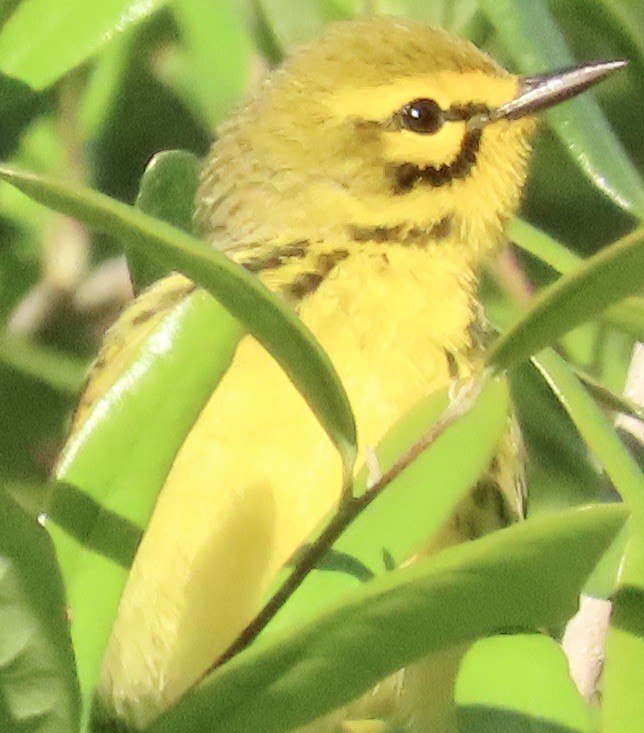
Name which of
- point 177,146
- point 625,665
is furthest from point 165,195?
point 625,665

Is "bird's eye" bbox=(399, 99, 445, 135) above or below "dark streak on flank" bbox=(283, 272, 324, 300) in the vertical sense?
above

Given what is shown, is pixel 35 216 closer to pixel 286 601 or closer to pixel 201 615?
pixel 201 615

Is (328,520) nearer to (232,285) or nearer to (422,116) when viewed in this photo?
(232,285)

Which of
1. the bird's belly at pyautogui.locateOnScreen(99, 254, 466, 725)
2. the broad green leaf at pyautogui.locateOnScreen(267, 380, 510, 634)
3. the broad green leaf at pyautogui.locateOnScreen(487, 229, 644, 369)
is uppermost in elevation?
the broad green leaf at pyautogui.locateOnScreen(487, 229, 644, 369)

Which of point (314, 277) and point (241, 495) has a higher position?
point (314, 277)

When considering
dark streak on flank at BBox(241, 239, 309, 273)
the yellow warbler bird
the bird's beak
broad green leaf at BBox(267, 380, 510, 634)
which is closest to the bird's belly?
the yellow warbler bird

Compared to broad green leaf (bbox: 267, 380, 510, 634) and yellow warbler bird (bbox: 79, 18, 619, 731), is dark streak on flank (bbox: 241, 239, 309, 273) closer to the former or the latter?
yellow warbler bird (bbox: 79, 18, 619, 731)

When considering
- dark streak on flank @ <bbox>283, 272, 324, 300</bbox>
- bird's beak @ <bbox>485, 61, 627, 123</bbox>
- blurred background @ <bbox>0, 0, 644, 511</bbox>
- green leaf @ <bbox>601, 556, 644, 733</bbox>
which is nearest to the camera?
green leaf @ <bbox>601, 556, 644, 733</bbox>
